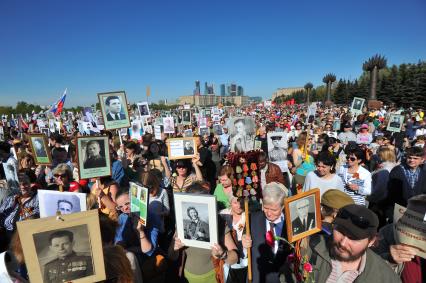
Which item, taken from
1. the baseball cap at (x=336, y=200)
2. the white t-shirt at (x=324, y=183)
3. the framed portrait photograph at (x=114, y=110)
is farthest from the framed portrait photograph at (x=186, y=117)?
the baseball cap at (x=336, y=200)

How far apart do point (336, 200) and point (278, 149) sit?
343 cm

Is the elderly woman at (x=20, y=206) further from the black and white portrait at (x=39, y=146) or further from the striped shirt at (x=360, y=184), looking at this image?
the striped shirt at (x=360, y=184)

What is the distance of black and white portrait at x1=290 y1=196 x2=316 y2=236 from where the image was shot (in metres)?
2.63

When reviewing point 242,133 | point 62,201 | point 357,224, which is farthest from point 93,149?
point 357,224

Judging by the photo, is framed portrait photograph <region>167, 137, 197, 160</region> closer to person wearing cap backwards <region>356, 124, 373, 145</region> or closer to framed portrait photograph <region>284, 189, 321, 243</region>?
framed portrait photograph <region>284, 189, 321, 243</region>

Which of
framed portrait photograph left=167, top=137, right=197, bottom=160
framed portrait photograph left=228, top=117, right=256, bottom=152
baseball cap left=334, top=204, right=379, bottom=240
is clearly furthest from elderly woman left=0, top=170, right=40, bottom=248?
baseball cap left=334, top=204, right=379, bottom=240

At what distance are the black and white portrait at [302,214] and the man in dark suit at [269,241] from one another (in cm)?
44

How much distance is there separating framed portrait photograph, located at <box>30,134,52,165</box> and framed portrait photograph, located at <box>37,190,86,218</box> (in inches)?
107

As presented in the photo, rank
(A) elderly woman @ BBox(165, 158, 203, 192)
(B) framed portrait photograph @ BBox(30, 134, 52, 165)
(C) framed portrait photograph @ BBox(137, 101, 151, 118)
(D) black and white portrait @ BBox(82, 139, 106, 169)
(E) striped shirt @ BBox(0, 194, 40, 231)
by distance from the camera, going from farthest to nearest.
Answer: (C) framed portrait photograph @ BBox(137, 101, 151, 118)
(B) framed portrait photograph @ BBox(30, 134, 52, 165)
(A) elderly woman @ BBox(165, 158, 203, 192)
(D) black and white portrait @ BBox(82, 139, 106, 169)
(E) striped shirt @ BBox(0, 194, 40, 231)

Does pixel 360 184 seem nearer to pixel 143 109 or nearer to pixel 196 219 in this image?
pixel 196 219

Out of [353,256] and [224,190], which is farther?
[224,190]

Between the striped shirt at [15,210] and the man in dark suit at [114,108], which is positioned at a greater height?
the man in dark suit at [114,108]

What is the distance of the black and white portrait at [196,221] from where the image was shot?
2.89 metres

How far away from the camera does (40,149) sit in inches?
232
